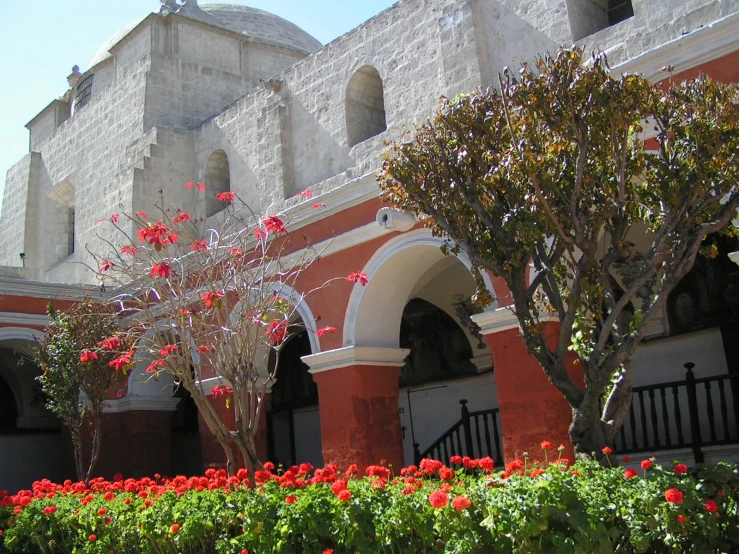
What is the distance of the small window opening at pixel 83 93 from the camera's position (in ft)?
58.9

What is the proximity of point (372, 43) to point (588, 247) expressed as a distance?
24.0 ft

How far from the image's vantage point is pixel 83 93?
18.2 m

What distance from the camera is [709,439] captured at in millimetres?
9750

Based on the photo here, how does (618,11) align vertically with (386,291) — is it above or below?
above

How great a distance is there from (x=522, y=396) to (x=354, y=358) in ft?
8.06

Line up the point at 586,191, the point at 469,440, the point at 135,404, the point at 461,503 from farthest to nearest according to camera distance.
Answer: the point at 135,404
the point at 469,440
the point at 586,191
the point at 461,503

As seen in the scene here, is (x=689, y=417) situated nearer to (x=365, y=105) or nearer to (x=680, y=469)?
(x=680, y=469)

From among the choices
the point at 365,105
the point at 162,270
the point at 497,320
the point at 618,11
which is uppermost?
the point at 618,11

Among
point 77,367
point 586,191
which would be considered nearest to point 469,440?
point 77,367

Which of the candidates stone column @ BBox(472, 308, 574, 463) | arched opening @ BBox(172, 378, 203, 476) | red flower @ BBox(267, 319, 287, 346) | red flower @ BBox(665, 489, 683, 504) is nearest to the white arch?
stone column @ BBox(472, 308, 574, 463)

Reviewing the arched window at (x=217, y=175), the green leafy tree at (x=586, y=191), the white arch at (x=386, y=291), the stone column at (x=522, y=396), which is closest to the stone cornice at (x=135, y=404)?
the arched window at (x=217, y=175)

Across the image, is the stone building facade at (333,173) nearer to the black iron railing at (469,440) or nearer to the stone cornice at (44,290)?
the stone cornice at (44,290)

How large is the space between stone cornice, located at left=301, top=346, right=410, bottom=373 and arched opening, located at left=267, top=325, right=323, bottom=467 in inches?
161

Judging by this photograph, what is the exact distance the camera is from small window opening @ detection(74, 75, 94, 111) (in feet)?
58.9
